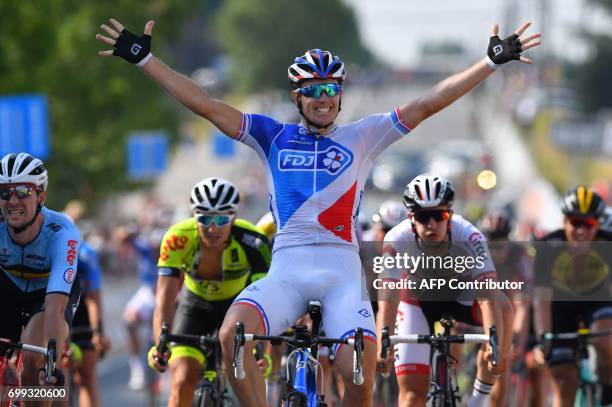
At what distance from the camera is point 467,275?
410 inches

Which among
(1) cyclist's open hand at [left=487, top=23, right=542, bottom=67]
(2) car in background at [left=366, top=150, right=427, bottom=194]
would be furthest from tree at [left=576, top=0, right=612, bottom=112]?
(1) cyclist's open hand at [left=487, top=23, right=542, bottom=67]

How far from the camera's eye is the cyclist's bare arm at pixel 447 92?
903 cm

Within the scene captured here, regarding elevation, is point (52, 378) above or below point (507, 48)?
below

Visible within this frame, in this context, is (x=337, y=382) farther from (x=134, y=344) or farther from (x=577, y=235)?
(x=134, y=344)

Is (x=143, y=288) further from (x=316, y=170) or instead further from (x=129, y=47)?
(x=316, y=170)

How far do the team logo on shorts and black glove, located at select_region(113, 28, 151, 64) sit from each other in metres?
1.28

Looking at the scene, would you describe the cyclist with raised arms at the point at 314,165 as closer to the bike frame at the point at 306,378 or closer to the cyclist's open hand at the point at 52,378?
the bike frame at the point at 306,378

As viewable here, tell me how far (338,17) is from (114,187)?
83736 mm

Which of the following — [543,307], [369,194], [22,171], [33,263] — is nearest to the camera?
[22,171]

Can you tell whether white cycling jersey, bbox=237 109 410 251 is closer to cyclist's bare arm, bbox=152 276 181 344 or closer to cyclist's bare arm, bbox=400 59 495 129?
cyclist's bare arm, bbox=400 59 495 129

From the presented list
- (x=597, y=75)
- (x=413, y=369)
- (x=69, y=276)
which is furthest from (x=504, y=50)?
(x=597, y=75)

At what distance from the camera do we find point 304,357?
856 centimetres

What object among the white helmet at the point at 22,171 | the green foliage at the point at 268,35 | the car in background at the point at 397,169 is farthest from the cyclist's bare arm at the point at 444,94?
the green foliage at the point at 268,35

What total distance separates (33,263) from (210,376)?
1.91 m
